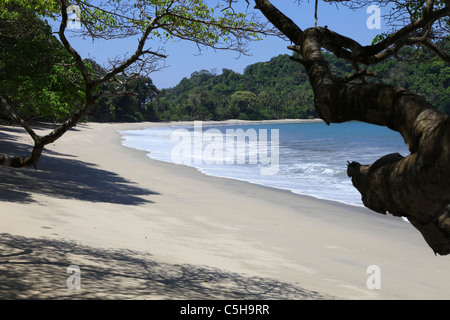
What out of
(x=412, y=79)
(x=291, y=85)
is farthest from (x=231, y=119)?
(x=412, y=79)

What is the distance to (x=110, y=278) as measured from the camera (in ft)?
20.8

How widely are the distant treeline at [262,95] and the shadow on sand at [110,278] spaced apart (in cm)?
5691

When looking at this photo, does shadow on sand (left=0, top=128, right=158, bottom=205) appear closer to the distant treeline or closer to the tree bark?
the tree bark

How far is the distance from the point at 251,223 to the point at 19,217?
222 inches

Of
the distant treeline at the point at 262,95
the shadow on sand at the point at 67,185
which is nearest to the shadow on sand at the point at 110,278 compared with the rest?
the shadow on sand at the point at 67,185

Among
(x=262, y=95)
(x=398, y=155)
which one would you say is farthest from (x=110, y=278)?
(x=262, y=95)

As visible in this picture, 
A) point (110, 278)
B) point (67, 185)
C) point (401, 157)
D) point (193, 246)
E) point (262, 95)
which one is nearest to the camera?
point (401, 157)

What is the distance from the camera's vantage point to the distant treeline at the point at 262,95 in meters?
82.3

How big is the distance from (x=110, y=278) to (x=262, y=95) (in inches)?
5734

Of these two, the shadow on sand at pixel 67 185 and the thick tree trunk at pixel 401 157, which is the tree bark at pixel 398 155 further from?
the shadow on sand at pixel 67 185

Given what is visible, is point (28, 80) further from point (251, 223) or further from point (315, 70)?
point (315, 70)

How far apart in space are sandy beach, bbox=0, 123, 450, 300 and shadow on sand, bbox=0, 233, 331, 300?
0.05 ft

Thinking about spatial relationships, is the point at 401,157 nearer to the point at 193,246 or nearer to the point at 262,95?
the point at 193,246

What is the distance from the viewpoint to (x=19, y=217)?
9344mm
